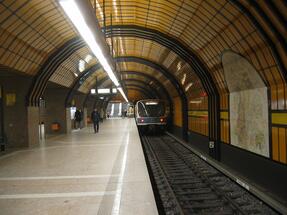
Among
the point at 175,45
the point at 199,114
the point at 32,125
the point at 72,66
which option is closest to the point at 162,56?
the point at 199,114

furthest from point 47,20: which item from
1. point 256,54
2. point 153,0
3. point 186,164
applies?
point 186,164

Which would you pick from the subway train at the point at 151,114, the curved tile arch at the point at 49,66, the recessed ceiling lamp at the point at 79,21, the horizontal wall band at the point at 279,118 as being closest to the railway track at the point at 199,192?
the horizontal wall band at the point at 279,118

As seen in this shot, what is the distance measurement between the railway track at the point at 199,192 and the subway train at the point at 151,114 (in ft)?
40.6

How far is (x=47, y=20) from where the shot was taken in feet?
36.0

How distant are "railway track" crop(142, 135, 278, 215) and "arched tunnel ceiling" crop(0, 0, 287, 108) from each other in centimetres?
273

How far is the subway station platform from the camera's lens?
5504mm

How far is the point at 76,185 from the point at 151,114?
19834mm

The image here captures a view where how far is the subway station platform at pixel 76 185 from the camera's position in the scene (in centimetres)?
550

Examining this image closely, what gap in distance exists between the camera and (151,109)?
27.0 meters

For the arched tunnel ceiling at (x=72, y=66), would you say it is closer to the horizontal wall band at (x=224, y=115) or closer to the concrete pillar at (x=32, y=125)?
the concrete pillar at (x=32, y=125)

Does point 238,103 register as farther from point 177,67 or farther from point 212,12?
point 177,67

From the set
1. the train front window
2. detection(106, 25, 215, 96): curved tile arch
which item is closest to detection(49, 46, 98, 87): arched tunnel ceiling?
detection(106, 25, 215, 96): curved tile arch

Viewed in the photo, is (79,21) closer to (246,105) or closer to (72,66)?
(246,105)

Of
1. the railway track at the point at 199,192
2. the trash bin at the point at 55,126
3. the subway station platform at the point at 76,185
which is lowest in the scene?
the railway track at the point at 199,192
